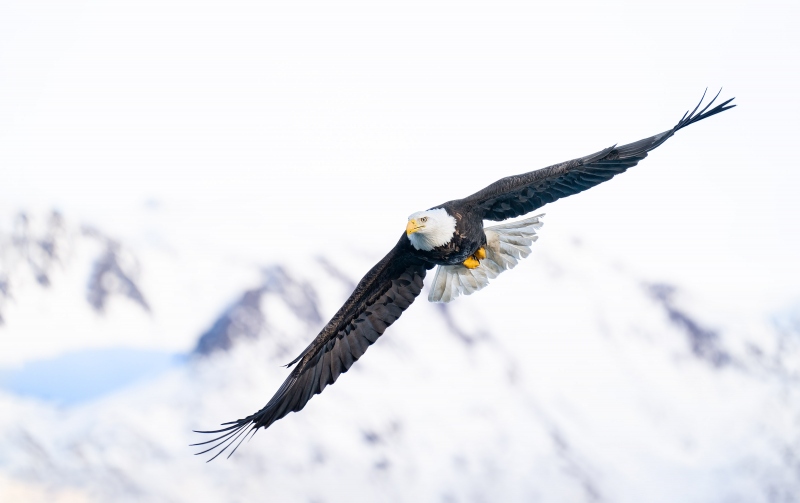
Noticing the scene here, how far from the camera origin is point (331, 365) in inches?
346

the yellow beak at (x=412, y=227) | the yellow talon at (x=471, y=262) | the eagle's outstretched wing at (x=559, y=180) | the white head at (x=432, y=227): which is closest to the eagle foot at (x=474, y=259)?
the yellow talon at (x=471, y=262)

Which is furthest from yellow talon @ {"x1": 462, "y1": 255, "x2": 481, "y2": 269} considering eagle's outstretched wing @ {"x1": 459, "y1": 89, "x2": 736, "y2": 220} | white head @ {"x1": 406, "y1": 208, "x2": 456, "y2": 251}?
white head @ {"x1": 406, "y1": 208, "x2": 456, "y2": 251}

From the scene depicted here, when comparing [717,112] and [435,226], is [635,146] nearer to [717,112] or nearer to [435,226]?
[717,112]

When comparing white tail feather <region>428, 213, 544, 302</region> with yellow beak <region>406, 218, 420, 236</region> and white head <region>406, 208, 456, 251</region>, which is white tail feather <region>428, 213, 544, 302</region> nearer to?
white head <region>406, 208, 456, 251</region>

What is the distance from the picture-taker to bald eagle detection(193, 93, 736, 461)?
8.33m

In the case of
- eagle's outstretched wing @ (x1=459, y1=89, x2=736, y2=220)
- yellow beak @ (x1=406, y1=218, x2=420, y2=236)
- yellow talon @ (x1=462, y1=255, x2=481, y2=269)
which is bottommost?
eagle's outstretched wing @ (x1=459, y1=89, x2=736, y2=220)

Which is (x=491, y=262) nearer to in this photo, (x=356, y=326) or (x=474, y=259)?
(x=474, y=259)

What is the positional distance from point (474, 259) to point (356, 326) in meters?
1.39

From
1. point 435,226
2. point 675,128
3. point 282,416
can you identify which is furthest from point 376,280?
point 675,128

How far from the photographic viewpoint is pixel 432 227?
837cm

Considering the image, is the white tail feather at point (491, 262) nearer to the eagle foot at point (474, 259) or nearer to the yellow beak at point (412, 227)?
the eagle foot at point (474, 259)

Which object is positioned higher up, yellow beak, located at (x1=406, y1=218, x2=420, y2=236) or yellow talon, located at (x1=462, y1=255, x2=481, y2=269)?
yellow beak, located at (x1=406, y1=218, x2=420, y2=236)

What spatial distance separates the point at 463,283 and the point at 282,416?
2432 mm

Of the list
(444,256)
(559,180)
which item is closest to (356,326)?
(444,256)
